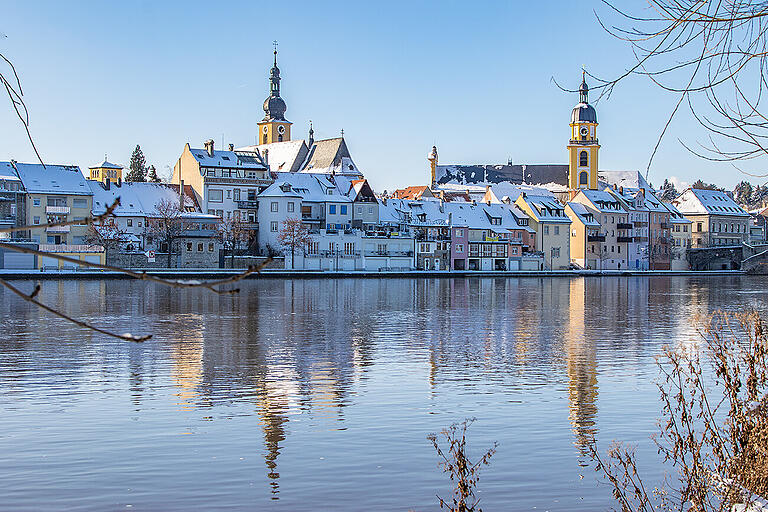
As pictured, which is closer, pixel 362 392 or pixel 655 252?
pixel 362 392

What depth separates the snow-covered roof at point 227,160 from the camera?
88.2 meters

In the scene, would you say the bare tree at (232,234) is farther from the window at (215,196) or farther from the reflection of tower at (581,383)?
the reflection of tower at (581,383)

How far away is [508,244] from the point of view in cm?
9731

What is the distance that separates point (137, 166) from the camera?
140 m

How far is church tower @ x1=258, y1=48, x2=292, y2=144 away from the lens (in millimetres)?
130500

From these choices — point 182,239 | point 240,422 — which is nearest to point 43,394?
point 240,422

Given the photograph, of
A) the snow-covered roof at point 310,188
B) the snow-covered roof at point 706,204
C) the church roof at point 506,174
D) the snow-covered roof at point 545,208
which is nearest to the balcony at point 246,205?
the snow-covered roof at point 310,188

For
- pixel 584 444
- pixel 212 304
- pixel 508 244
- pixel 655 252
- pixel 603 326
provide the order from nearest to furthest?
pixel 584 444, pixel 603 326, pixel 212 304, pixel 508 244, pixel 655 252

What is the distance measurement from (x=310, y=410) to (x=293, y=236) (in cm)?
6655

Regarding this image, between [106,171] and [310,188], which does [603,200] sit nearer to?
[310,188]

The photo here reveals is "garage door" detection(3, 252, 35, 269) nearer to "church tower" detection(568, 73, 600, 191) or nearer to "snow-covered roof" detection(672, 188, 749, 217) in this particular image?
"church tower" detection(568, 73, 600, 191)

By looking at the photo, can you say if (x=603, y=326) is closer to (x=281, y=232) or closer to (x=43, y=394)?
(x=43, y=394)

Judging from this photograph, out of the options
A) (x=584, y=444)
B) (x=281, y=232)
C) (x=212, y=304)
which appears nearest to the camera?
(x=584, y=444)

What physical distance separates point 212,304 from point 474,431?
31683mm
